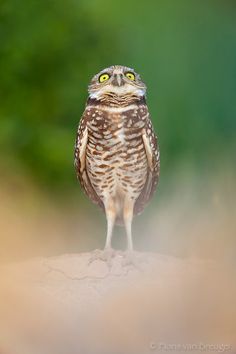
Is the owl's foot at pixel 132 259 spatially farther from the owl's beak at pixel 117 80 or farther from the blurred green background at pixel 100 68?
the owl's beak at pixel 117 80

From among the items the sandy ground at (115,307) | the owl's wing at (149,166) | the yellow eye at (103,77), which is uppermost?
the yellow eye at (103,77)

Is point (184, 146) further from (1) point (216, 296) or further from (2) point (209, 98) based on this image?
(1) point (216, 296)

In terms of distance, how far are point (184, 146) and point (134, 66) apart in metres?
0.24

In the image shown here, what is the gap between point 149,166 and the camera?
1.56 metres

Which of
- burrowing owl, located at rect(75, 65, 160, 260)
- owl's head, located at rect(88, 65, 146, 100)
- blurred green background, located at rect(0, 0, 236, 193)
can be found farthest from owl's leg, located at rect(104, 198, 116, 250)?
owl's head, located at rect(88, 65, 146, 100)

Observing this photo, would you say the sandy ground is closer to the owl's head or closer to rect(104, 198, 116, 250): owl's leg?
rect(104, 198, 116, 250): owl's leg

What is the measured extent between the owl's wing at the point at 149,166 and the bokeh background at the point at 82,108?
0.02 metres

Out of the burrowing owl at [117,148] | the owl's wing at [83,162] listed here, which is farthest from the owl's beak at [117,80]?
the owl's wing at [83,162]

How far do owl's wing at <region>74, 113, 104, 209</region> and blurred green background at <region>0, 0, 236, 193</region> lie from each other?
0.03m

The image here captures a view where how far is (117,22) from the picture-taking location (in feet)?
5.32

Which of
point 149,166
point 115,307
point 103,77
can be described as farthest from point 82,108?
point 115,307

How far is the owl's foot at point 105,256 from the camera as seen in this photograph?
157 centimetres

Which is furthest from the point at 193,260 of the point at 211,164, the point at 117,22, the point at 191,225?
the point at 117,22

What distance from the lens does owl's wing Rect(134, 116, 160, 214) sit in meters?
1.55
